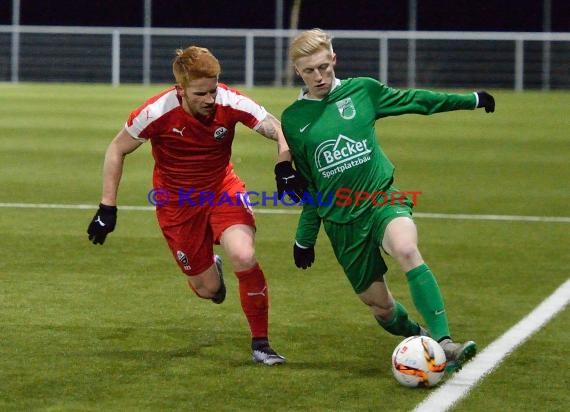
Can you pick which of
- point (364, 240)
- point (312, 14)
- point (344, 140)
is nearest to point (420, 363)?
point (364, 240)

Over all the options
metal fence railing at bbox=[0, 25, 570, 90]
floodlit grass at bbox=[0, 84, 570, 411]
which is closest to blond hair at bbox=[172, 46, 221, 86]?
floodlit grass at bbox=[0, 84, 570, 411]

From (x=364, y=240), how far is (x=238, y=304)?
2.13 m

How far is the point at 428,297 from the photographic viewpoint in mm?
6574

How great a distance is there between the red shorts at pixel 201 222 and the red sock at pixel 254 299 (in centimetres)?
33

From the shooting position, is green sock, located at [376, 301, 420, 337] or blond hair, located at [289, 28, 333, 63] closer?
blond hair, located at [289, 28, 333, 63]

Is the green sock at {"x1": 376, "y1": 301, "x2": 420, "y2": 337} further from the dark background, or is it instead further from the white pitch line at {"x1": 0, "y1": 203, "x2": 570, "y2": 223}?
the dark background

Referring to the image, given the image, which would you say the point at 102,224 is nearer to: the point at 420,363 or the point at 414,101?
the point at 414,101

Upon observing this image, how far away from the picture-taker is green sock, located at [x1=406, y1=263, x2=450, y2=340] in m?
6.58

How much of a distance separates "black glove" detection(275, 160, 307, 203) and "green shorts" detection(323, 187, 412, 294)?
254mm

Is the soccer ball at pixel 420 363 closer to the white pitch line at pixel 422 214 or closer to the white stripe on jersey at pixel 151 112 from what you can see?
the white stripe on jersey at pixel 151 112

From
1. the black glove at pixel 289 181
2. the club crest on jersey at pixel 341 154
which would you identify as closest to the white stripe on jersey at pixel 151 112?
the black glove at pixel 289 181

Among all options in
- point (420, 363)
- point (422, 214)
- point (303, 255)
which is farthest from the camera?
point (422, 214)

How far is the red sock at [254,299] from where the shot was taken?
7.17m

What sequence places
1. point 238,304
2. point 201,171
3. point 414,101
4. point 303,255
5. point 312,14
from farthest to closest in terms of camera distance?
point 312,14, point 238,304, point 201,171, point 303,255, point 414,101
